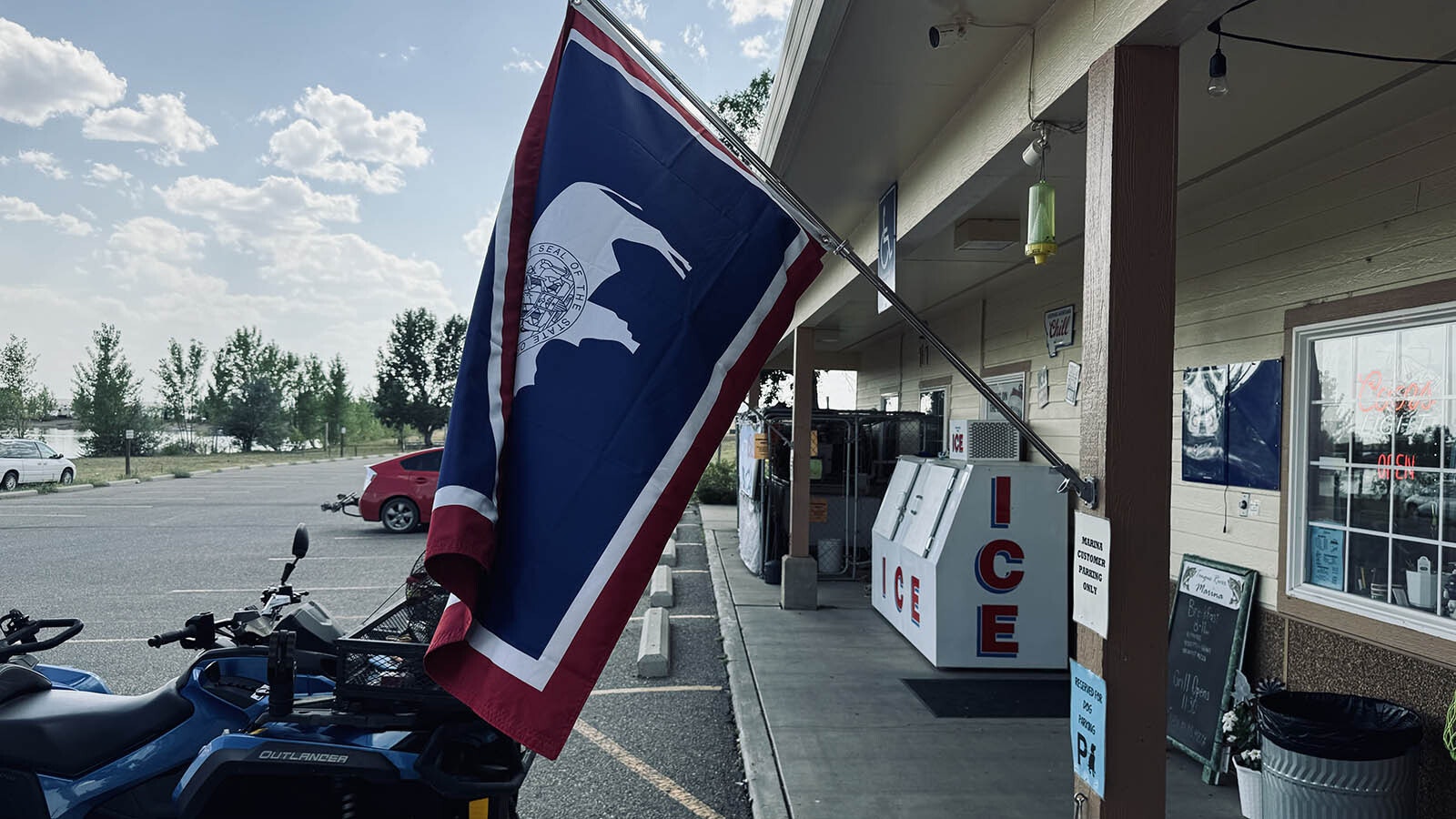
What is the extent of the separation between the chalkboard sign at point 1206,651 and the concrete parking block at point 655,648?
130 inches

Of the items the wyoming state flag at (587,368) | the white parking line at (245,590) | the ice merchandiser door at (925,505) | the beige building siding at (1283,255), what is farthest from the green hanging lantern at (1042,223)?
the white parking line at (245,590)

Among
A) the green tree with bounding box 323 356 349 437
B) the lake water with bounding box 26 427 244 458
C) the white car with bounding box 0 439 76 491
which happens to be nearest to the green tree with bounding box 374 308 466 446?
the green tree with bounding box 323 356 349 437

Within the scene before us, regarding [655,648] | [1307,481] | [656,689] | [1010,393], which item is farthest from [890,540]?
[1307,481]

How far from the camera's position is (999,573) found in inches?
252

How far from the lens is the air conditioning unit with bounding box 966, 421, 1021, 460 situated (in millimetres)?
6969

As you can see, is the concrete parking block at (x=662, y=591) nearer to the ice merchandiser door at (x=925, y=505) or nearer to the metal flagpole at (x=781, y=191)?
the ice merchandiser door at (x=925, y=505)

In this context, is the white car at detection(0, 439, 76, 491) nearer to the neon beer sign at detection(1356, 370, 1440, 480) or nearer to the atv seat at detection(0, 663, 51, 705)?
the atv seat at detection(0, 663, 51, 705)

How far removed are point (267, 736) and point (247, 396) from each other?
173 ft

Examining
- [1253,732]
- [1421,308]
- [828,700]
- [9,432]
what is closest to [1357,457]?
[1421,308]

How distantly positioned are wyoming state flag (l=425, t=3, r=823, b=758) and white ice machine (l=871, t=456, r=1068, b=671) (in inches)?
181

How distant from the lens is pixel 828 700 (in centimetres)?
554

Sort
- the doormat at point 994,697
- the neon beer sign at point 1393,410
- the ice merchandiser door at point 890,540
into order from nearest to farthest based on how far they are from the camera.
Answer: the neon beer sign at point 1393,410
the doormat at point 994,697
the ice merchandiser door at point 890,540

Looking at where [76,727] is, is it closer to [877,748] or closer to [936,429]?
[877,748]

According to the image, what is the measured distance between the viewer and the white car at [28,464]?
21725 mm
